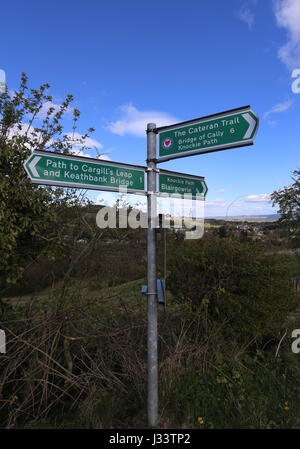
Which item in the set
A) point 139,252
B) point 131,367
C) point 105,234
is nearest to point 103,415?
point 131,367

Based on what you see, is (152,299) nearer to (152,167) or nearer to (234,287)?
(152,167)

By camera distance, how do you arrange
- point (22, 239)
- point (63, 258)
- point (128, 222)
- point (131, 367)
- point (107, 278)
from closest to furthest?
point (131, 367) → point (22, 239) → point (63, 258) → point (107, 278) → point (128, 222)

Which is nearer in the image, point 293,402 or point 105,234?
point 293,402

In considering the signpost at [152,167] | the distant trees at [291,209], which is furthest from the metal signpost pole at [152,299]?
the distant trees at [291,209]

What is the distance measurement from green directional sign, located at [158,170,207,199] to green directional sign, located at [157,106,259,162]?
178 millimetres

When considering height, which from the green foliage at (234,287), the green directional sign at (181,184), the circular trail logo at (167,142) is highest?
the circular trail logo at (167,142)

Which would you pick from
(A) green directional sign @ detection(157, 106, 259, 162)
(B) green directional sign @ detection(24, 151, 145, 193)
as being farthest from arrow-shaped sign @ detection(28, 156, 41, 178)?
(A) green directional sign @ detection(157, 106, 259, 162)

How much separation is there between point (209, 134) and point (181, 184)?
0.57 m

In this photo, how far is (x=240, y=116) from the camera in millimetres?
2551

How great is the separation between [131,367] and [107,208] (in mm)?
2407

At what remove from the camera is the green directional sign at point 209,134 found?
2516mm

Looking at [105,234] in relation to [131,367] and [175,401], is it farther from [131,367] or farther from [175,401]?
[175,401]

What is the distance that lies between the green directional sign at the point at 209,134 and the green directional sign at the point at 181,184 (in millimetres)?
178

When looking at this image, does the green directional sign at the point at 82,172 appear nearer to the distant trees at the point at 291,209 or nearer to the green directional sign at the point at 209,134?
the green directional sign at the point at 209,134
